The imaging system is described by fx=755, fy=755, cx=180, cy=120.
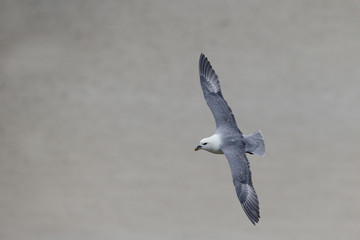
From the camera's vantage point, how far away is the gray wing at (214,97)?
33.5ft

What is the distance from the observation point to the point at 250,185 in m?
A: 9.57

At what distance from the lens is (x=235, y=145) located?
9.83m

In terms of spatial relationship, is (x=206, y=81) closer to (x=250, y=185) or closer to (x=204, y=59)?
(x=204, y=59)

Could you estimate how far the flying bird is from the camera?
954cm

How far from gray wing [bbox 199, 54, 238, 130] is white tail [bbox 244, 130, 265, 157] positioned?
0.87 ft

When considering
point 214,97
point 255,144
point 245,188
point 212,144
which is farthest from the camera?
point 214,97

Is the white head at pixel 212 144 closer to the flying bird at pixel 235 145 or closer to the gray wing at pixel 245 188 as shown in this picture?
the flying bird at pixel 235 145

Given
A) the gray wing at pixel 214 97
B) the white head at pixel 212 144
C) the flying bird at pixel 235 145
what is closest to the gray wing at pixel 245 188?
the flying bird at pixel 235 145

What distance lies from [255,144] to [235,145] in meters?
0.32

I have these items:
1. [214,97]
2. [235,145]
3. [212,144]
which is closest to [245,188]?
[235,145]

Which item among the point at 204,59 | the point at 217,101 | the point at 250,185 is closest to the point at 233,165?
the point at 250,185

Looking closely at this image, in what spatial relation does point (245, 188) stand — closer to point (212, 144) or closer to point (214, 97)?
point (212, 144)

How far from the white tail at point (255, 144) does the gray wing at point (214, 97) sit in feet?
0.87

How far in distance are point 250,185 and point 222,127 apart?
0.96 metres
